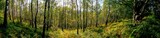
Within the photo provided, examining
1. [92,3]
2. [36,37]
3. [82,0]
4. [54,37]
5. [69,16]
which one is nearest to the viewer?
[36,37]

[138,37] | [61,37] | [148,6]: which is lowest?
[61,37]

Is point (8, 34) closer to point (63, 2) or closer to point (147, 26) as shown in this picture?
point (147, 26)

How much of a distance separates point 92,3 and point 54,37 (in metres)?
24.5

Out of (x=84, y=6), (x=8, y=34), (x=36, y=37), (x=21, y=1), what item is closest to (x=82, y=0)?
(x=84, y=6)

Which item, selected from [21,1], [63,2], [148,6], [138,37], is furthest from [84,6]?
[138,37]

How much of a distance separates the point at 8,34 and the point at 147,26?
18785 millimetres

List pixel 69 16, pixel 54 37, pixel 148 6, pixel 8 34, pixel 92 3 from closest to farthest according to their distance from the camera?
pixel 148 6
pixel 8 34
pixel 54 37
pixel 92 3
pixel 69 16

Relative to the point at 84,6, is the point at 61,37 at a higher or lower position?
lower

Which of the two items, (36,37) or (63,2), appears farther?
(63,2)

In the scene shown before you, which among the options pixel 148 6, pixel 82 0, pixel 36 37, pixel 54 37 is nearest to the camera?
pixel 148 6

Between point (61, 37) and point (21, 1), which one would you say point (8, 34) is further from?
point (21, 1)

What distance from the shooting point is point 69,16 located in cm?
7225

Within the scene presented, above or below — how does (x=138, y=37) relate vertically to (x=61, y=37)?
above

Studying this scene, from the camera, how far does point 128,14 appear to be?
83.3 feet
